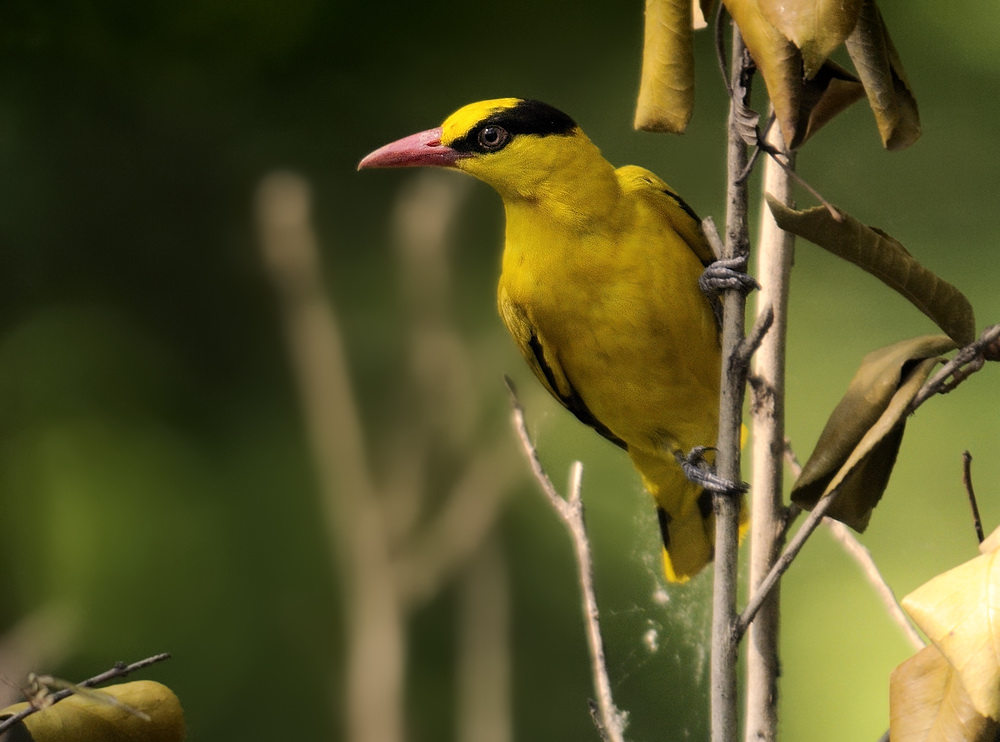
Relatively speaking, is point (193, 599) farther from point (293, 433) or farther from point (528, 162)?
point (528, 162)

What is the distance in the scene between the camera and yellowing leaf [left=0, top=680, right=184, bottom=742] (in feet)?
1.60

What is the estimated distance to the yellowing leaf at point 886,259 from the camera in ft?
1.40

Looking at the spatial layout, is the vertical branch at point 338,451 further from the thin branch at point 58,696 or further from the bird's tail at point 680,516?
the thin branch at point 58,696

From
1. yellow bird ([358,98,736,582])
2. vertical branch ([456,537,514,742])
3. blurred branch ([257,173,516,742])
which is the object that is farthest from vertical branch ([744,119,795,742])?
blurred branch ([257,173,516,742])

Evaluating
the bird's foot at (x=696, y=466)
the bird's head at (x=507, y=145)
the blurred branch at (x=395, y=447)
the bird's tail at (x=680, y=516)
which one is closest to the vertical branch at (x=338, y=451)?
the blurred branch at (x=395, y=447)

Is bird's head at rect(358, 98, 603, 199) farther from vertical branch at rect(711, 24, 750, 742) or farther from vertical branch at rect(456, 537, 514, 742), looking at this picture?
vertical branch at rect(456, 537, 514, 742)

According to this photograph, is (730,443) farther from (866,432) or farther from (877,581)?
(877,581)

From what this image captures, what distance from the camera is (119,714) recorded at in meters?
0.50

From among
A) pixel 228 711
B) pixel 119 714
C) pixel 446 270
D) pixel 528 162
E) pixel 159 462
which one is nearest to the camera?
pixel 119 714

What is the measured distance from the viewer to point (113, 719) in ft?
1.63

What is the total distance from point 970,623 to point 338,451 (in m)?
1.66

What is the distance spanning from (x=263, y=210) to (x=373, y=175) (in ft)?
1.31

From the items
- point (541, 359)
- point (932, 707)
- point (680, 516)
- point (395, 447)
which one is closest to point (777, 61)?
point (932, 707)

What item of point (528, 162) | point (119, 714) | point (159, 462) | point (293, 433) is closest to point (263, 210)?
point (293, 433)
